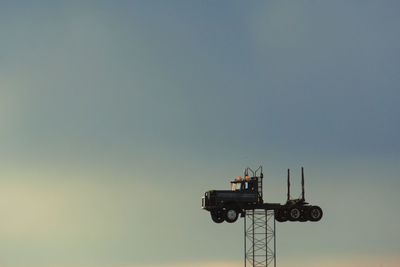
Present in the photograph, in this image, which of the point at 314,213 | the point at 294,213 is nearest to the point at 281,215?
the point at 294,213

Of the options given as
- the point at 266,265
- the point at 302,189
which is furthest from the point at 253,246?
the point at 302,189

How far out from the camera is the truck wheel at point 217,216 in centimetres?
9850

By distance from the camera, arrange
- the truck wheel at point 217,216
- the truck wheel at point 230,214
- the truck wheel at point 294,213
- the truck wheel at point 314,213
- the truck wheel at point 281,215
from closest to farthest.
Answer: the truck wheel at point 230,214, the truck wheel at point 217,216, the truck wheel at point 314,213, the truck wheel at point 294,213, the truck wheel at point 281,215

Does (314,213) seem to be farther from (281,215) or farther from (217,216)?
(217,216)

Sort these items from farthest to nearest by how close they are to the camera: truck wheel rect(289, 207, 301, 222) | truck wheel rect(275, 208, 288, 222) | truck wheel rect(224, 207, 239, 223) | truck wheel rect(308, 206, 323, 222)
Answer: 1. truck wheel rect(275, 208, 288, 222)
2. truck wheel rect(289, 207, 301, 222)
3. truck wheel rect(308, 206, 323, 222)
4. truck wheel rect(224, 207, 239, 223)

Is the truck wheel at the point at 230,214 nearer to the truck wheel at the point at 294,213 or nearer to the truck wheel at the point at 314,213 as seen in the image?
the truck wheel at the point at 294,213

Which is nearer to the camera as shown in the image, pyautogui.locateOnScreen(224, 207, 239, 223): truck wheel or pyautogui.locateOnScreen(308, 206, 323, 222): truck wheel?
pyautogui.locateOnScreen(224, 207, 239, 223): truck wheel

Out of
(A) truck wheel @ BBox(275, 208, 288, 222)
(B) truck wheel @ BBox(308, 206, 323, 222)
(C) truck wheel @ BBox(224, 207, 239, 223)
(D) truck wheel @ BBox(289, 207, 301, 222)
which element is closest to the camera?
(C) truck wheel @ BBox(224, 207, 239, 223)

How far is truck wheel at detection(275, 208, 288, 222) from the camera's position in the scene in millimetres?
100500

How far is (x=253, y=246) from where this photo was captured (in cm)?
10538

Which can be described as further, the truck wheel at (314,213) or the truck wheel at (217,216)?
the truck wheel at (314,213)

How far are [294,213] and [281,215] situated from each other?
4.23 feet

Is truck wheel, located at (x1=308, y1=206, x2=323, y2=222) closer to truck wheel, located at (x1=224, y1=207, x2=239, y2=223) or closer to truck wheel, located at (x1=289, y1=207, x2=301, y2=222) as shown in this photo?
truck wheel, located at (x1=289, y1=207, x2=301, y2=222)

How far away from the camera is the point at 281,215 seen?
101m
